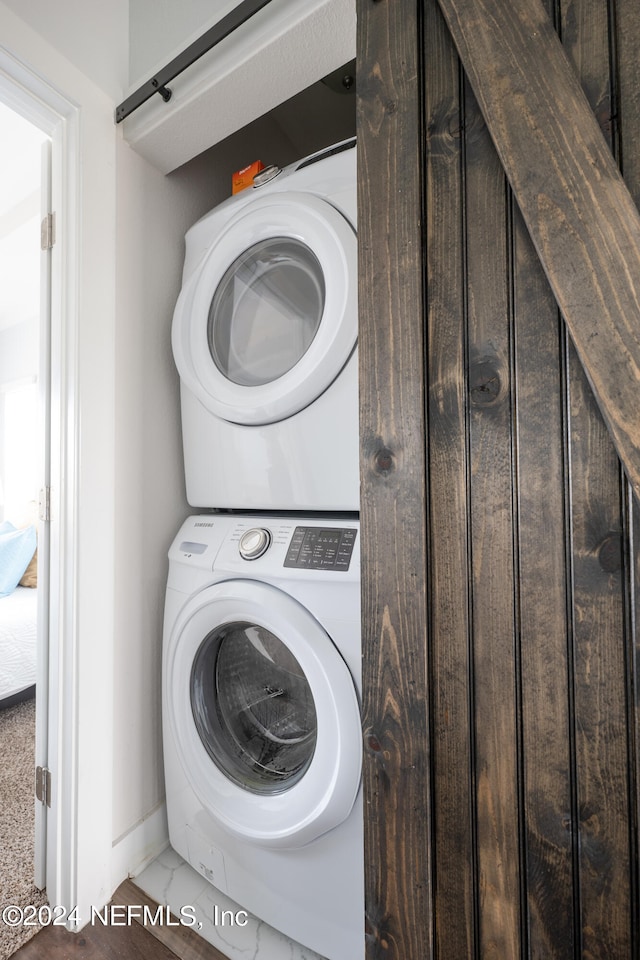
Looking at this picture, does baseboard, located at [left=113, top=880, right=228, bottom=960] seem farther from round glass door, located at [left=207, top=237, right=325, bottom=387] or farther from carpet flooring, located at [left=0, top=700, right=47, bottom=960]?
round glass door, located at [left=207, top=237, right=325, bottom=387]

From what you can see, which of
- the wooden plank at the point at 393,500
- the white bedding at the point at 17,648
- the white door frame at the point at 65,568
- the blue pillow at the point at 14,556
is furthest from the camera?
the blue pillow at the point at 14,556

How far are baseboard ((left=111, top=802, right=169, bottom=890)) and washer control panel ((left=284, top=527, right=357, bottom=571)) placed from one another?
2.99 ft

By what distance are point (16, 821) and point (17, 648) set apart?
933 millimetres

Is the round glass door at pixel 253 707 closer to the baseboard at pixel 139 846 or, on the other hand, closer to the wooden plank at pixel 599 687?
the baseboard at pixel 139 846

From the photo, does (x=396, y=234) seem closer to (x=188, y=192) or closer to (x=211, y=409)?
(x=211, y=409)

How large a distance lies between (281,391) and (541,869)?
35.7 inches

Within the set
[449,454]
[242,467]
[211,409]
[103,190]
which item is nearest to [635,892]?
[449,454]

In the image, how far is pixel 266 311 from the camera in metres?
1.19

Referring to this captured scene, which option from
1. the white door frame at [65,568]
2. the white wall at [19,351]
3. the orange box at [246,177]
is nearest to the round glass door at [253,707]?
the white door frame at [65,568]

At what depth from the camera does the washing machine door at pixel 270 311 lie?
39.4 inches

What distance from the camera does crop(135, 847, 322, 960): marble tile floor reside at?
1046mm

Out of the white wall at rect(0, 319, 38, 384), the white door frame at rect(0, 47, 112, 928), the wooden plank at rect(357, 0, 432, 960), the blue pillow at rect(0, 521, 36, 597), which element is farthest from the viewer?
the white wall at rect(0, 319, 38, 384)

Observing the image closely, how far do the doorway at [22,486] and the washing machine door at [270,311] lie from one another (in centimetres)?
41

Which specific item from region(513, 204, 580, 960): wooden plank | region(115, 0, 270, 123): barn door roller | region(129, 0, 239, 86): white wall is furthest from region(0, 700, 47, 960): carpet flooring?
region(129, 0, 239, 86): white wall
